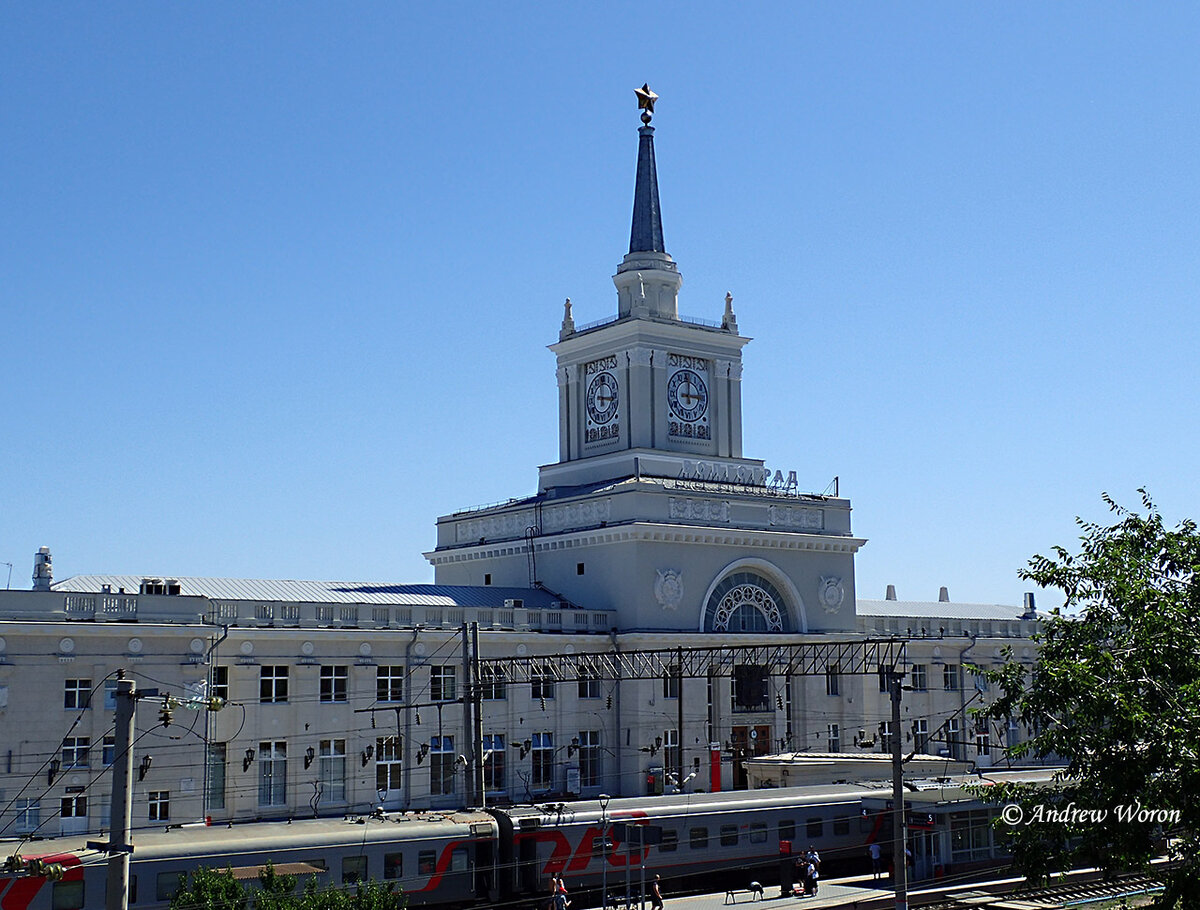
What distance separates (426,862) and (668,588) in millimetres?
27759

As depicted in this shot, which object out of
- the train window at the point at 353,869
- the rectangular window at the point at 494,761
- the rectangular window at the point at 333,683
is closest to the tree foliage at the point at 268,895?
the train window at the point at 353,869

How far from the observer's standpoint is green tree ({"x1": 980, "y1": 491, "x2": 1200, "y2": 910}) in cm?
2638

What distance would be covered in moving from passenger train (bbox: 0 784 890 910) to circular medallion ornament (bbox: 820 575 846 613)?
70.2 ft

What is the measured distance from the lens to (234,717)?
5381 centimetres

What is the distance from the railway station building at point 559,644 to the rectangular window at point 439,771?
0.33 feet

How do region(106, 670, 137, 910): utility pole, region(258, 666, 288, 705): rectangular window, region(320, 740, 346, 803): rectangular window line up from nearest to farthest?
region(106, 670, 137, 910): utility pole, region(258, 666, 288, 705): rectangular window, region(320, 740, 346, 803): rectangular window

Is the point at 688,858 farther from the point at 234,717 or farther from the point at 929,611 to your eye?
the point at 929,611

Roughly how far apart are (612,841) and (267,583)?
23.9 meters

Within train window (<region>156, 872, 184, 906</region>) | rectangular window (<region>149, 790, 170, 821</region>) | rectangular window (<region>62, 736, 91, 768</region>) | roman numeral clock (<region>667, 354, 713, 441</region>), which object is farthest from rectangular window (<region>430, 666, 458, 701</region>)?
train window (<region>156, 872, 184, 906</region>)

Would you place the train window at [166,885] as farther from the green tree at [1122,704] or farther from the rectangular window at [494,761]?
the rectangular window at [494,761]

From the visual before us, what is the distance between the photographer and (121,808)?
24859mm

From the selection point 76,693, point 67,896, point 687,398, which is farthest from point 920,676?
point 67,896

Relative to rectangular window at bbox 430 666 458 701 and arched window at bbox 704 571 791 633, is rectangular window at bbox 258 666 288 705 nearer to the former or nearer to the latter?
rectangular window at bbox 430 666 458 701

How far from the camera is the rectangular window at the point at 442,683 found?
197ft
